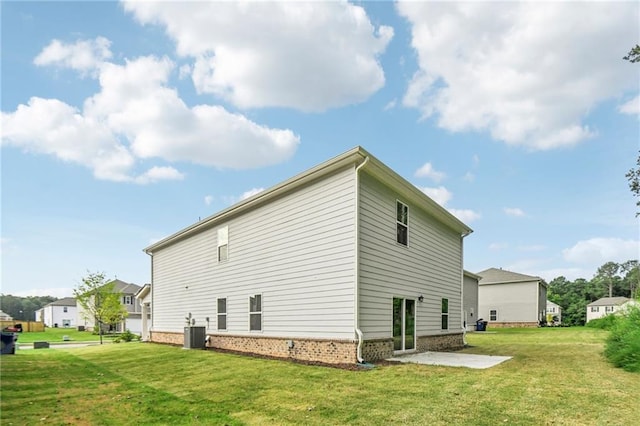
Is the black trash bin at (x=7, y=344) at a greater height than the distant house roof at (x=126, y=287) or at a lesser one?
greater

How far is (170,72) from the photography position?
14688mm

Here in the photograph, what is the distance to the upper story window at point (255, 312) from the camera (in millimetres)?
13281

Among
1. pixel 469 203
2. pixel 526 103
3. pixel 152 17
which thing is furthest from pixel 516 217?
pixel 152 17

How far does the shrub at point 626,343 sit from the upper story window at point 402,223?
5.96 metres

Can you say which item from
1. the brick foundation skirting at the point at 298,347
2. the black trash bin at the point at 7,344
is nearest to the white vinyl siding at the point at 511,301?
the brick foundation skirting at the point at 298,347

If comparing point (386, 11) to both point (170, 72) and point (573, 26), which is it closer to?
point (573, 26)

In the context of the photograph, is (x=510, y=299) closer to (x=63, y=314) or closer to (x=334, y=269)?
(x=334, y=269)

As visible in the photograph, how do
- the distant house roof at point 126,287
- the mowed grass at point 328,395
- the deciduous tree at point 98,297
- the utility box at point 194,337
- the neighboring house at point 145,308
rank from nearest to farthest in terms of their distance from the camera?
the mowed grass at point 328,395
the utility box at point 194,337
the neighboring house at point 145,308
the deciduous tree at point 98,297
the distant house roof at point 126,287

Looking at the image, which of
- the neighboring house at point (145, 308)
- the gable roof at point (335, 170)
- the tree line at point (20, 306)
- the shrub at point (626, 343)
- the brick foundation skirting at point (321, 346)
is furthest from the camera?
the tree line at point (20, 306)

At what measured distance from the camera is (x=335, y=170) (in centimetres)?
1078

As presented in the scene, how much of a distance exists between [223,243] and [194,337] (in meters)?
3.88

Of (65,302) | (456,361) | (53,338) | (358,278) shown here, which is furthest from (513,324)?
(65,302)

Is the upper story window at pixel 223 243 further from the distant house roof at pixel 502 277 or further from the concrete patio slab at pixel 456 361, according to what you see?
the distant house roof at pixel 502 277

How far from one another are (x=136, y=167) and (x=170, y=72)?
19.2 ft
